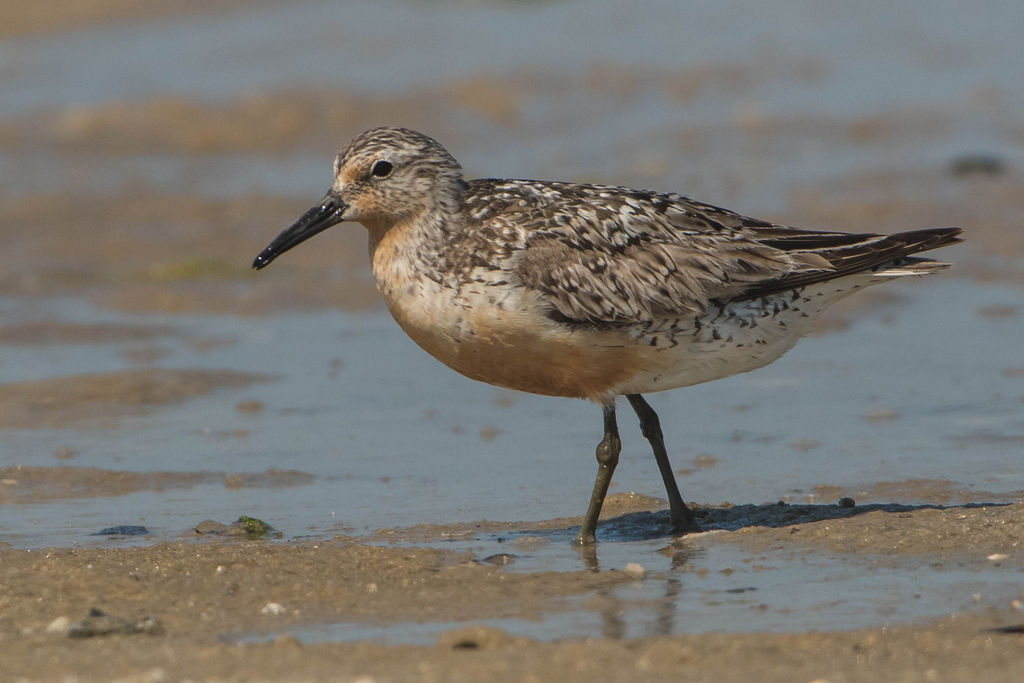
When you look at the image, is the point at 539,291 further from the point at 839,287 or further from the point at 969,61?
the point at 969,61

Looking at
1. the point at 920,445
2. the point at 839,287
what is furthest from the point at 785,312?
the point at 920,445

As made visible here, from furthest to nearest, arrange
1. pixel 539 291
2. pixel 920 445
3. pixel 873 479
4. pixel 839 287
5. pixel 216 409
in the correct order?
1. pixel 216 409
2. pixel 920 445
3. pixel 873 479
4. pixel 839 287
5. pixel 539 291

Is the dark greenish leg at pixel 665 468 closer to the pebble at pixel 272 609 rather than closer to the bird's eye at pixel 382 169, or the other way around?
the bird's eye at pixel 382 169

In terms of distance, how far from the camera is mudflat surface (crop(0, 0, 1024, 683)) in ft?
23.4

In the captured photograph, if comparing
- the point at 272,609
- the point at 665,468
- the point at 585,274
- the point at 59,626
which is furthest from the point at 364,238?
the point at 59,626

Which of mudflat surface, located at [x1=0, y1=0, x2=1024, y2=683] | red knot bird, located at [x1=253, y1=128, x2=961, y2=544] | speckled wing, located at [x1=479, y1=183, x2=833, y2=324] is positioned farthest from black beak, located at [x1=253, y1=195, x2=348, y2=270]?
mudflat surface, located at [x1=0, y1=0, x2=1024, y2=683]

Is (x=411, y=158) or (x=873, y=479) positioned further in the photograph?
(x=873, y=479)

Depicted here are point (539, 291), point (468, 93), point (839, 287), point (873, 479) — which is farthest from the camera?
point (468, 93)

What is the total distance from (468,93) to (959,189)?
6834mm

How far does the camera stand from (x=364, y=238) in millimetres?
16562

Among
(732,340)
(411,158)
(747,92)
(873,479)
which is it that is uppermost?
(747,92)

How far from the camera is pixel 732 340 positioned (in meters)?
8.95

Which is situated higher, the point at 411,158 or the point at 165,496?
the point at 411,158

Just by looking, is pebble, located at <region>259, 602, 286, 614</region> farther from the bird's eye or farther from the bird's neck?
the bird's eye
